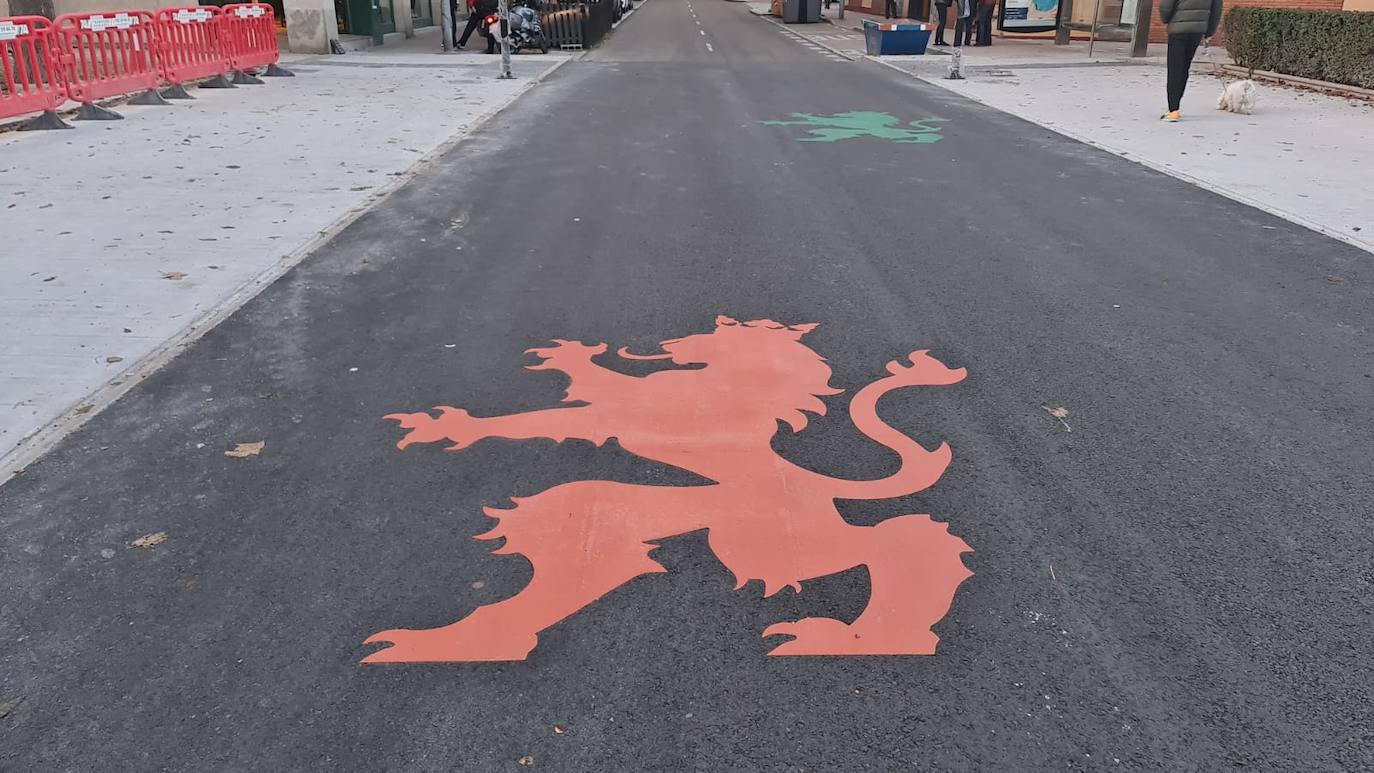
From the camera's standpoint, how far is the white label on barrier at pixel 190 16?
1609 centimetres

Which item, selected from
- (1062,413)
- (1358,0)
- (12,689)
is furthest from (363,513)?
(1358,0)

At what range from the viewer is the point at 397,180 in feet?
32.8

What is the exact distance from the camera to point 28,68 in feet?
42.7

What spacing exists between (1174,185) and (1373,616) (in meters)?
7.77

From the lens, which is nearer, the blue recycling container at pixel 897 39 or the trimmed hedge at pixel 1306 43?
the trimmed hedge at pixel 1306 43

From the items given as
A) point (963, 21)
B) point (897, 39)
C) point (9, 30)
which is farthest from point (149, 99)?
point (897, 39)

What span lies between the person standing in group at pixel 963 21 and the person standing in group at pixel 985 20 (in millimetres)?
379

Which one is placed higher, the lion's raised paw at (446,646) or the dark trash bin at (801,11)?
the dark trash bin at (801,11)

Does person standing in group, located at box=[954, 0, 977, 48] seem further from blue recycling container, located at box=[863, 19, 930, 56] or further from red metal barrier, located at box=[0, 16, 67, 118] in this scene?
red metal barrier, located at box=[0, 16, 67, 118]

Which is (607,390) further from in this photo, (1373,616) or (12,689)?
(1373,616)

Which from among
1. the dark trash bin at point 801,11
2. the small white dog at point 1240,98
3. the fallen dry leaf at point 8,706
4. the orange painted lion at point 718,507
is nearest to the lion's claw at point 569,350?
the orange painted lion at point 718,507

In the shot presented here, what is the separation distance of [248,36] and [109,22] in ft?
15.6

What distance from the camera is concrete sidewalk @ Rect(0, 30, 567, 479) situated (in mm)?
5332

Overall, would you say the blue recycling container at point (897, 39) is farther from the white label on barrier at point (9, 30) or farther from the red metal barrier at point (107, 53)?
the white label on barrier at point (9, 30)
